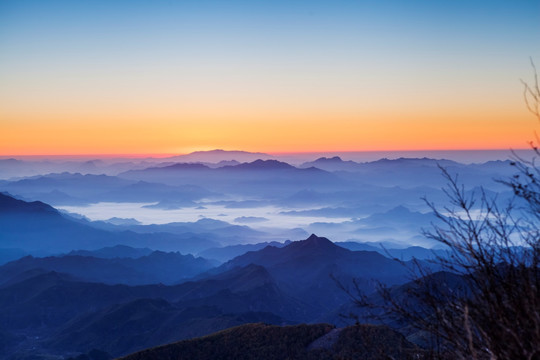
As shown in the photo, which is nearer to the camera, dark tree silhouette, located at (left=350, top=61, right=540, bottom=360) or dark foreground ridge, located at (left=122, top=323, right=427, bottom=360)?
dark tree silhouette, located at (left=350, top=61, right=540, bottom=360)

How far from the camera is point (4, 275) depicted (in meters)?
186

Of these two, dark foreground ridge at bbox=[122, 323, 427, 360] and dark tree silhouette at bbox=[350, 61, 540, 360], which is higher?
dark tree silhouette at bbox=[350, 61, 540, 360]

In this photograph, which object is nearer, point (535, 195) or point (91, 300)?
point (535, 195)

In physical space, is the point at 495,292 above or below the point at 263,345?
above

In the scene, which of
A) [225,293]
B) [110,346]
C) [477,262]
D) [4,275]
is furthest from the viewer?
[4,275]

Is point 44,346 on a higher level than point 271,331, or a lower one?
lower

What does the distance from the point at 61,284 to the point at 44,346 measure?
44703mm

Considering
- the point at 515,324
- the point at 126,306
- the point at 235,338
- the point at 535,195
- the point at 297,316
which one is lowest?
the point at 297,316

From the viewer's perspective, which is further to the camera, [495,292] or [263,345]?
[263,345]

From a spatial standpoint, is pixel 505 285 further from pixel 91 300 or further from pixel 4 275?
pixel 4 275

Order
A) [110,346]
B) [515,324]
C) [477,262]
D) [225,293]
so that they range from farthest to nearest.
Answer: [225,293], [110,346], [477,262], [515,324]

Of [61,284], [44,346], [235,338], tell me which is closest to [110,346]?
[44,346]

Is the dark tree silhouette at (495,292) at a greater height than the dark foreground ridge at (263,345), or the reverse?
the dark tree silhouette at (495,292)

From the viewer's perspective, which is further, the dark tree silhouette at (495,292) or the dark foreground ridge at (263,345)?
the dark foreground ridge at (263,345)
